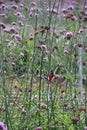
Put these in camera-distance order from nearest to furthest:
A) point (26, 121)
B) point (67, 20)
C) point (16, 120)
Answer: point (26, 121) → point (16, 120) → point (67, 20)

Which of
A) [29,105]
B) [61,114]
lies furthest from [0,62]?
[61,114]

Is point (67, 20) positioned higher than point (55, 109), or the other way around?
point (67, 20)

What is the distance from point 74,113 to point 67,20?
0.76 m

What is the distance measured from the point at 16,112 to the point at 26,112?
0.29m

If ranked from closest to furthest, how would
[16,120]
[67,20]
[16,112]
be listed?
[16,120]
[16,112]
[67,20]

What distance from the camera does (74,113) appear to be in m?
2.64

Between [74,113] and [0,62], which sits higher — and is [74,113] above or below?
below

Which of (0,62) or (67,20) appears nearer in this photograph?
(0,62)

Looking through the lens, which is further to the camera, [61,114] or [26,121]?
[61,114]

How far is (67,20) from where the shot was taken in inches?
120

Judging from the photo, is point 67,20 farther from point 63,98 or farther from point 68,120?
point 68,120

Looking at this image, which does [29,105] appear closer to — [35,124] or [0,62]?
[35,124]

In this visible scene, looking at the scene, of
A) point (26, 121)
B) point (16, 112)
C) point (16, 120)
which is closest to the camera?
point (26, 121)

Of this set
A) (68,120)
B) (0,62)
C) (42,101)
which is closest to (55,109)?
(42,101)
